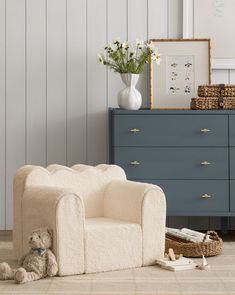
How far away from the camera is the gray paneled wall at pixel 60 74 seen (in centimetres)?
536

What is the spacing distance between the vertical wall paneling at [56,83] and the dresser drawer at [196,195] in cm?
88

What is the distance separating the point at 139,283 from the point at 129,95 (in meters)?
1.70

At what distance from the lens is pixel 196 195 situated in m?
4.95


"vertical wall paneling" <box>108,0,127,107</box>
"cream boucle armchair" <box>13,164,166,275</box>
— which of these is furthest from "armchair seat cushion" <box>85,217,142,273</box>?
"vertical wall paneling" <box>108,0,127,107</box>

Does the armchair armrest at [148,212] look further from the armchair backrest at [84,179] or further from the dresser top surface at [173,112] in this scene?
the dresser top surface at [173,112]

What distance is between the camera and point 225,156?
4.96 metres

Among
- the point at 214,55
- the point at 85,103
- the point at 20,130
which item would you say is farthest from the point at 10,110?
the point at 214,55

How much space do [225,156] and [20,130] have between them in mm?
1505

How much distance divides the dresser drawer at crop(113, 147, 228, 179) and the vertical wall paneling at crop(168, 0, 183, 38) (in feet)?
3.19

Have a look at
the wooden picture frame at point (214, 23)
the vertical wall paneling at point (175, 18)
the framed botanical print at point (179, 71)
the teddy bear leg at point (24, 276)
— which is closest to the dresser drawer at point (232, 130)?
the framed botanical print at point (179, 71)

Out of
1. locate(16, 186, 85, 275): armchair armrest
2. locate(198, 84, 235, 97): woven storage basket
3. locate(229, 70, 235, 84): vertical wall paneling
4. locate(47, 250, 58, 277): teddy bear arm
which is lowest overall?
locate(47, 250, 58, 277): teddy bear arm

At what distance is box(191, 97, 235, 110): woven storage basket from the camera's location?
16.4 feet

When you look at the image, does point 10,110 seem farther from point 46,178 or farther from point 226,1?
point 226,1

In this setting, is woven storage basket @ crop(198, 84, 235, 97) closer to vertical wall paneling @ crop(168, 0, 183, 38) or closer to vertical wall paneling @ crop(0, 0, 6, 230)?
vertical wall paneling @ crop(168, 0, 183, 38)
